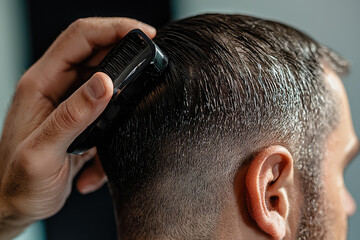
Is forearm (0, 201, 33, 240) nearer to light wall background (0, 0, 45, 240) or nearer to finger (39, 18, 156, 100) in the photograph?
finger (39, 18, 156, 100)

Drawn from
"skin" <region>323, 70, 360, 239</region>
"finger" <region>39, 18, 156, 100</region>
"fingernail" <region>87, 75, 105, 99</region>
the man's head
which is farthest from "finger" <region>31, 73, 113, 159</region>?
"skin" <region>323, 70, 360, 239</region>

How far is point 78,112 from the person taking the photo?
733 millimetres

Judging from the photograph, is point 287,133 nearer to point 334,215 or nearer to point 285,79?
point 285,79

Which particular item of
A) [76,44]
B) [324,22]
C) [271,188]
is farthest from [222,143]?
[324,22]

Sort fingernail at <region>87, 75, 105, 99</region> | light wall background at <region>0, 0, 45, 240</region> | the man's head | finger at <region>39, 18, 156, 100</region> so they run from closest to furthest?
1. fingernail at <region>87, 75, 105, 99</region>
2. the man's head
3. finger at <region>39, 18, 156, 100</region>
4. light wall background at <region>0, 0, 45, 240</region>

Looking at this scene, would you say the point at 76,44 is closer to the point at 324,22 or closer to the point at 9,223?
the point at 9,223

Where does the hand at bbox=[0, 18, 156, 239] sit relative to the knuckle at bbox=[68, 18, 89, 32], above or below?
below

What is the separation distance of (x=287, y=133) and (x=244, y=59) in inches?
6.9

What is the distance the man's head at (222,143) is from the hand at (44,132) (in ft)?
0.40

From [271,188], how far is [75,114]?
415 mm

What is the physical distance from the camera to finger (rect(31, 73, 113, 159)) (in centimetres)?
72

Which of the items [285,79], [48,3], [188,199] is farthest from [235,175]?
[48,3]

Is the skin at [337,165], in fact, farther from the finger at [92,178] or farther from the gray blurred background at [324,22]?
the gray blurred background at [324,22]

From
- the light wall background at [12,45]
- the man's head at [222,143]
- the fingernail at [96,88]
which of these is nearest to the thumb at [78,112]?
the fingernail at [96,88]
